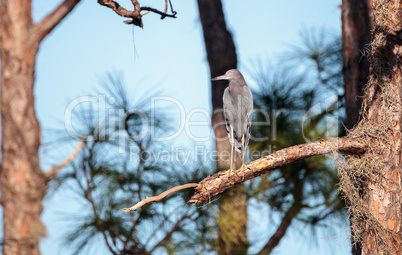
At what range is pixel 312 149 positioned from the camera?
1.80m

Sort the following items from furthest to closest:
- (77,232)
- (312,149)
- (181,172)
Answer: (181,172) → (77,232) → (312,149)

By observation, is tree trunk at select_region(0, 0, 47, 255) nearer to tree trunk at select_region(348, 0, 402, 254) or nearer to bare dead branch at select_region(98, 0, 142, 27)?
bare dead branch at select_region(98, 0, 142, 27)

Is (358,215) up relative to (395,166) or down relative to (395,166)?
down

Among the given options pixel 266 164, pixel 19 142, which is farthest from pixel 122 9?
pixel 19 142

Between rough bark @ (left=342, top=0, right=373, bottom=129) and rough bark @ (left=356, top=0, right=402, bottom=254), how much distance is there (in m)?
0.63

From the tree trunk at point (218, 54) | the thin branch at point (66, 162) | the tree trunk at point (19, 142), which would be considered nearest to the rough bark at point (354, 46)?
the tree trunk at point (218, 54)

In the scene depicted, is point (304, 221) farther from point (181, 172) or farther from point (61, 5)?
point (61, 5)

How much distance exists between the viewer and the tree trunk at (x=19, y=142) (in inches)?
98.5

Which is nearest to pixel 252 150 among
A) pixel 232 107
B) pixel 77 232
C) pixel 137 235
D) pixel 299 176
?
pixel 299 176

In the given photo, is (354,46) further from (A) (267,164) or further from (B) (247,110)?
(A) (267,164)

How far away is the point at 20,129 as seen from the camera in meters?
2.58

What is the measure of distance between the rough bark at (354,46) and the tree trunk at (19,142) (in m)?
1.77

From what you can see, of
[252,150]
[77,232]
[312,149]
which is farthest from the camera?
[252,150]

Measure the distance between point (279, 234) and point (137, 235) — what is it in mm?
973
